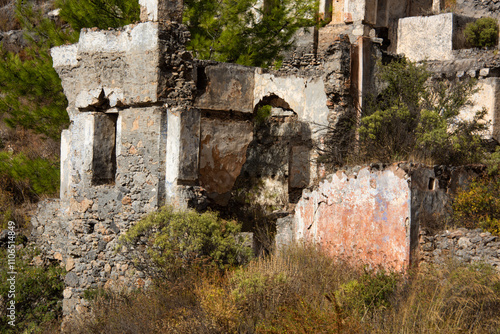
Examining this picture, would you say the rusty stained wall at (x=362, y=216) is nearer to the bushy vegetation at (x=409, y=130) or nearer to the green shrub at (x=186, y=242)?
the bushy vegetation at (x=409, y=130)

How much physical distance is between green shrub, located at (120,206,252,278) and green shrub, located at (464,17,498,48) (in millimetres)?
13429

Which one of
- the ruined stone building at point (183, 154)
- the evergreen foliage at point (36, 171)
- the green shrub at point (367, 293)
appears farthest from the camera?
the evergreen foliage at point (36, 171)

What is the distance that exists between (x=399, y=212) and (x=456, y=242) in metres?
0.82

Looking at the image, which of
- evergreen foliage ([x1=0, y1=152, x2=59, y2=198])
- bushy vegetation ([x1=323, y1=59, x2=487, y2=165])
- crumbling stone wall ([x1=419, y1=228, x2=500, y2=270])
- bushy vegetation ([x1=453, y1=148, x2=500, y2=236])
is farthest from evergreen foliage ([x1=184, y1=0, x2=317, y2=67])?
crumbling stone wall ([x1=419, y1=228, x2=500, y2=270])

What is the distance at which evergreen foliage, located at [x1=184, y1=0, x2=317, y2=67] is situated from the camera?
14.9 metres

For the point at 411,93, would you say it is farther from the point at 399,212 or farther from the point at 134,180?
the point at 134,180

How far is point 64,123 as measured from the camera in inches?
582

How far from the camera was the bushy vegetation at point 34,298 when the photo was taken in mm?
10477

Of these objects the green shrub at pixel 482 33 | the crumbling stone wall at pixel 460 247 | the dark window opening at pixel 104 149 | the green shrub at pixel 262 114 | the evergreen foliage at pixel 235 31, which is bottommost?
the crumbling stone wall at pixel 460 247

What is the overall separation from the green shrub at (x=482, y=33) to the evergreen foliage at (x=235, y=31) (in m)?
6.35

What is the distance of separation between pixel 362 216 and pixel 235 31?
829 centimetres

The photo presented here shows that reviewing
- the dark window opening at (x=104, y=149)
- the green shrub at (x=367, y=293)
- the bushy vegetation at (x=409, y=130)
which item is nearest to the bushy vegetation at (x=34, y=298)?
the dark window opening at (x=104, y=149)

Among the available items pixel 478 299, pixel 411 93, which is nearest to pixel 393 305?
pixel 478 299

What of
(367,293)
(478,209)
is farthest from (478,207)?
(367,293)
